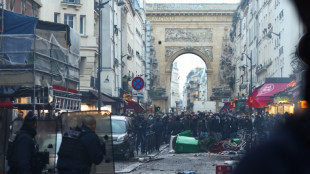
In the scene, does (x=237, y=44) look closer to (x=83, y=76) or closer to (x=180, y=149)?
(x=83, y=76)

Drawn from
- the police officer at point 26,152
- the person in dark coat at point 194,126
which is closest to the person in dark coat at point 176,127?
the person in dark coat at point 194,126

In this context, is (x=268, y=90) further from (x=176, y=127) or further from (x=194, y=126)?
(x=176, y=127)

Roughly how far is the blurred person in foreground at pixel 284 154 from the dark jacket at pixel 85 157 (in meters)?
5.94

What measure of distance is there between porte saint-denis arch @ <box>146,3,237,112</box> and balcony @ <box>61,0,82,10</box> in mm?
56429

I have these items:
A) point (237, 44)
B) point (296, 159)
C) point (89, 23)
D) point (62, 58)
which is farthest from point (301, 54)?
point (237, 44)

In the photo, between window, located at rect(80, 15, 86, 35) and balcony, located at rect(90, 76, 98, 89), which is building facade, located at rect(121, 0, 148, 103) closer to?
balcony, located at rect(90, 76, 98, 89)

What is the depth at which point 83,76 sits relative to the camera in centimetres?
3928

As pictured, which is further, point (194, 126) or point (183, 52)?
point (183, 52)

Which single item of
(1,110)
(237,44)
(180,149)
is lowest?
(180,149)

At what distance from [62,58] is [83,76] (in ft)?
73.8

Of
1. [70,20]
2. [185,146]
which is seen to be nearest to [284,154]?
[185,146]

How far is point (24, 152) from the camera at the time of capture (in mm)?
7652

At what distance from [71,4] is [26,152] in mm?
31401

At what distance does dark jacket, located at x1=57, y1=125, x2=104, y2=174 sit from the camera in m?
7.52
